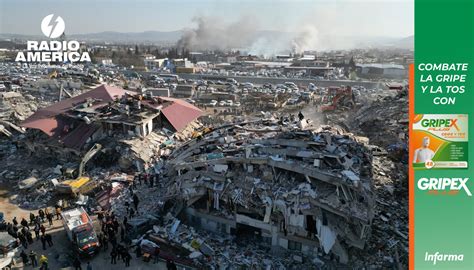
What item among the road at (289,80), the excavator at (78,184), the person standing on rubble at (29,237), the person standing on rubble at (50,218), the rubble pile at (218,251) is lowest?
the rubble pile at (218,251)

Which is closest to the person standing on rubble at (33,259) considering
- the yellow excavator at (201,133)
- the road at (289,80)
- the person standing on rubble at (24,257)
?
the person standing on rubble at (24,257)

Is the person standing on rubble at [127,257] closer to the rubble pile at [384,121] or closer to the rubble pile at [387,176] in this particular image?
the rubble pile at [387,176]

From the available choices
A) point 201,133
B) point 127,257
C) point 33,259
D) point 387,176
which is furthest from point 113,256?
point 387,176

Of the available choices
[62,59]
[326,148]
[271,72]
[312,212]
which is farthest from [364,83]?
[62,59]

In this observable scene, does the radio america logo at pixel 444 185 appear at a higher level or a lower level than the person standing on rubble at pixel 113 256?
higher

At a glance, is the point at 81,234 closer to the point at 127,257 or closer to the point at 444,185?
the point at 127,257

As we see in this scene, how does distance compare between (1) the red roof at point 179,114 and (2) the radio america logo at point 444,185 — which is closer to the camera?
(2) the radio america logo at point 444,185

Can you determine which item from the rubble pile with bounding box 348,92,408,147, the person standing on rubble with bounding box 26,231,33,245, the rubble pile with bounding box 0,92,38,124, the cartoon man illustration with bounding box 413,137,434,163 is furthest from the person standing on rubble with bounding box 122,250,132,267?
the rubble pile with bounding box 0,92,38,124

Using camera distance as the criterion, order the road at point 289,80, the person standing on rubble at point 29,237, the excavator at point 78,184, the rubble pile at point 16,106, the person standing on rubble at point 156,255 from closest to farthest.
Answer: the person standing on rubble at point 156,255 → the person standing on rubble at point 29,237 → the excavator at point 78,184 → the rubble pile at point 16,106 → the road at point 289,80
